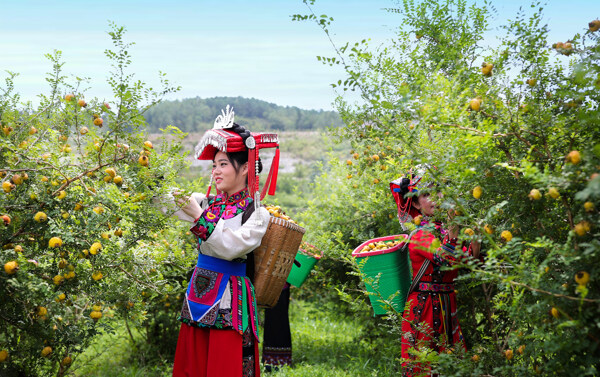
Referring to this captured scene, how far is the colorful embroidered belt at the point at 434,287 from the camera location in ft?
10.1

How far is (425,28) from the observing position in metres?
3.86

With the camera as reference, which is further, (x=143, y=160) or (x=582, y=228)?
(x=143, y=160)

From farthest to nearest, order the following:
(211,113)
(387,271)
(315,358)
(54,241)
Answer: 1. (211,113)
2. (315,358)
3. (387,271)
4. (54,241)

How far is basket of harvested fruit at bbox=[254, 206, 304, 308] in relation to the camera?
2.80 metres

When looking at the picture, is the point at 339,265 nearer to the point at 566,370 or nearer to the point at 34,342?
the point at 34,342

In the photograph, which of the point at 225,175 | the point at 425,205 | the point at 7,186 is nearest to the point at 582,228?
the point at 425,205

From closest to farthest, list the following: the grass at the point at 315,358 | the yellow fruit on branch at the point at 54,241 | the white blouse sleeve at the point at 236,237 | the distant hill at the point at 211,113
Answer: the yellow fruit on branch at the point at 54,241
the white blouse sleeve at the point at 236,237
the grass at the point at 315,358
the distant hill at the point at 211,113

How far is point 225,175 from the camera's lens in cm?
287

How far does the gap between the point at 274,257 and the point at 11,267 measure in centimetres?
127

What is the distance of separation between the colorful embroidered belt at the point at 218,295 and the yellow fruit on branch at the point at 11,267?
2.96ft

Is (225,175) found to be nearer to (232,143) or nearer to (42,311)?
(232,143)

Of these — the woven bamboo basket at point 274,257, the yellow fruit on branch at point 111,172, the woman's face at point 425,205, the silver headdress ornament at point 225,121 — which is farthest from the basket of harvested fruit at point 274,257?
the yellow fruit on branch at point 111,172

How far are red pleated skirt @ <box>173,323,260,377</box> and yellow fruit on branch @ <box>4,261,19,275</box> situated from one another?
3.16 ft

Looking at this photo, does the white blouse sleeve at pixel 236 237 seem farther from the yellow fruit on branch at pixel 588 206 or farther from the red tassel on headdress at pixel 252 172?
the yellow fruit on branch at pixel 588 206
